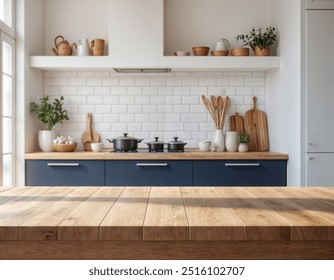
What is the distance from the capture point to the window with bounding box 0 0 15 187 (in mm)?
4184

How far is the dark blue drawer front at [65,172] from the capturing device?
434cm

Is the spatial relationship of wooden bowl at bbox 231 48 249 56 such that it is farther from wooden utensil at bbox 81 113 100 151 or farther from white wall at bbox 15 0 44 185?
white wall at bbox 15 0 44 185

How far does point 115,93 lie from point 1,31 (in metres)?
1.48

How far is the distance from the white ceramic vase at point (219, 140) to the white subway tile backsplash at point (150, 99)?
8.7 inches

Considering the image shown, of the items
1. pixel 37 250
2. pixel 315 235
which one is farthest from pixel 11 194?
pixel 315 235

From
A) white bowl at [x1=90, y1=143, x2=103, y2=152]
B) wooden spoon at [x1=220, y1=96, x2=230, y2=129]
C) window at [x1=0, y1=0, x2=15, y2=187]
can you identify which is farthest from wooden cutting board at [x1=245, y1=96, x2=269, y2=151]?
window at [x1=0, y1=0, x2=15, y2=187]

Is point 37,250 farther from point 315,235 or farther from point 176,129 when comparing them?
point 176,129

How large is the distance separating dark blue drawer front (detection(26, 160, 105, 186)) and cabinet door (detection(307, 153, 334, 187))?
2.02 meters

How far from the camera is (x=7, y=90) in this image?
431 cm

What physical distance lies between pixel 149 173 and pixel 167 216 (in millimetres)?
2807

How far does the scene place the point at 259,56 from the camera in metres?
4.70

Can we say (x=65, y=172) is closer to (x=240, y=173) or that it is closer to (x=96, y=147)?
(x=96, y=147)

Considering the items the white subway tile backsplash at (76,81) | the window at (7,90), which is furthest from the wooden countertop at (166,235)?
→ the white subway tile backsplash at (76,81)

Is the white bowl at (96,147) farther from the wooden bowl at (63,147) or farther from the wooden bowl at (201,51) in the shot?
the wooden bowl at (201,51)
